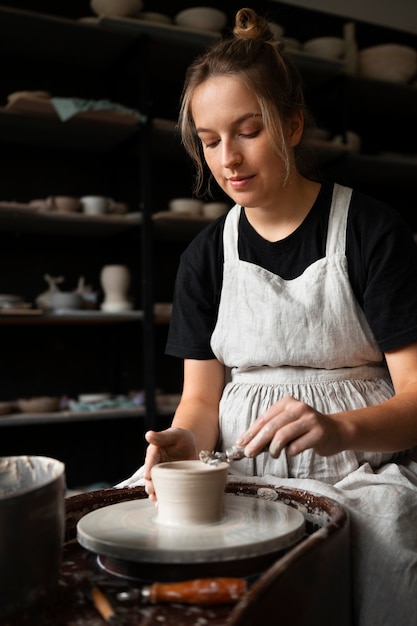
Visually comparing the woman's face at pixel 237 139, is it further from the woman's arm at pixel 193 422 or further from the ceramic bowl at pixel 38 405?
the ceramic bowl at pixel 38 405

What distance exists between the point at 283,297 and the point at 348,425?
14.8 inches

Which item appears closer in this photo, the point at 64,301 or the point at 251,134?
the point at 251,134

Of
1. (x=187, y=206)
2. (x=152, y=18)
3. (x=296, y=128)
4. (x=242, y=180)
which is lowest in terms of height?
(x=242, y=180)

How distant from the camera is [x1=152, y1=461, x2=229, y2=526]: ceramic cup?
2.91ft

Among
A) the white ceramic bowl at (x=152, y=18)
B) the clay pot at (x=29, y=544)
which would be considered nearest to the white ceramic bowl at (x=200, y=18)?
the white ceramic bowl at (x=152, y=18)

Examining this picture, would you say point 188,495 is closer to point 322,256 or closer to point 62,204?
point 322,256

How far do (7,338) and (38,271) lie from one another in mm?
387

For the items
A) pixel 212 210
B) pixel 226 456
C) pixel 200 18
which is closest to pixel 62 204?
pixel 212 210

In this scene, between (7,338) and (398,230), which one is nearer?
(398,230)

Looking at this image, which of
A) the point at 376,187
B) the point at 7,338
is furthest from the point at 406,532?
the point at 376,187

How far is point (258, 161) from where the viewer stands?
1.28m

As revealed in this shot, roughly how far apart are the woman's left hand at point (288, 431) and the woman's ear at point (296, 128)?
67 cm

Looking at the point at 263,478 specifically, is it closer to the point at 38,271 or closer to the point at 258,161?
the point at 258,161

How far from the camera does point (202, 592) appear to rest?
2.27 feet
